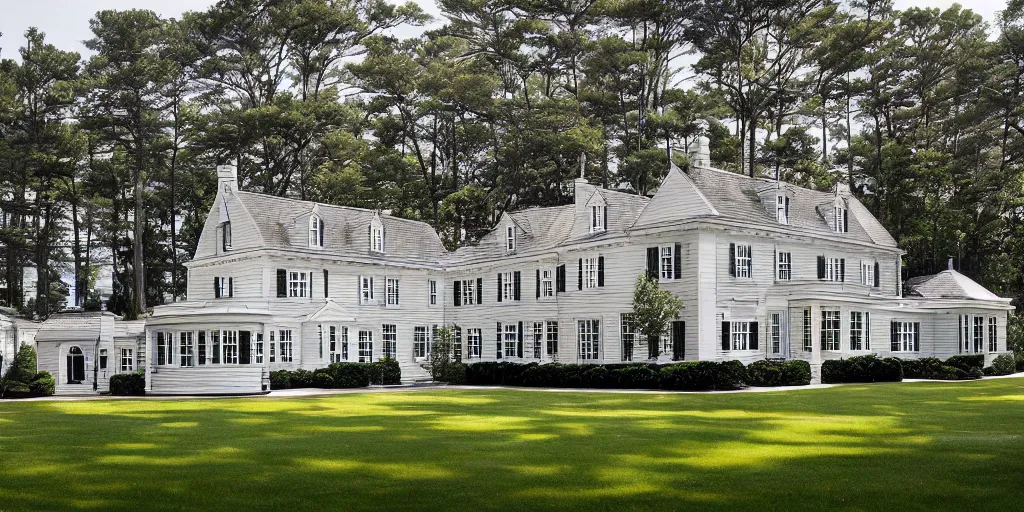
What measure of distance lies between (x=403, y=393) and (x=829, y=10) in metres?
36.5

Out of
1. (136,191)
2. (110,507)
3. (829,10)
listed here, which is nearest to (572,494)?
(110,507)

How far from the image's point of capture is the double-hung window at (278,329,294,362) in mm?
46781

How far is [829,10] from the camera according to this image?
59.1 meters

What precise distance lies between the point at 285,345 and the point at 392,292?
24.1ft

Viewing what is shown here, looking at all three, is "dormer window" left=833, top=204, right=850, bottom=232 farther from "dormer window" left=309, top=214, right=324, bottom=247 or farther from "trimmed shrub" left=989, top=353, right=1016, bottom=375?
"dormer window" left=309, top=214, right=324, bottom=247

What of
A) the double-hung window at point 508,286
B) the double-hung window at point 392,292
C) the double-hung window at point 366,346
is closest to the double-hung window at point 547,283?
the double-hung window at point 508,286

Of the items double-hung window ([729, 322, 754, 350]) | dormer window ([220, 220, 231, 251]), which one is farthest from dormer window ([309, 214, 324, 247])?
double-hung window ([729, 322, 754, 350])

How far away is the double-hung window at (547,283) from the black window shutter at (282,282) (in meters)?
12.0

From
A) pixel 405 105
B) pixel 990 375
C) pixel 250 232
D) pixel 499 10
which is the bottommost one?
pixel 990 375

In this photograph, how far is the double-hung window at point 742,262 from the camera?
4250 cm

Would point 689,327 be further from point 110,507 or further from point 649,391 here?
point 110,507

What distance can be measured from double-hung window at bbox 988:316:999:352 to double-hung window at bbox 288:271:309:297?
33399 mm

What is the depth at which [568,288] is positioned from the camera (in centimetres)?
4731

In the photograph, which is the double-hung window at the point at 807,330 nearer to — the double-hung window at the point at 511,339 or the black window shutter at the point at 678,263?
the black window shutter at the point at 678,263
